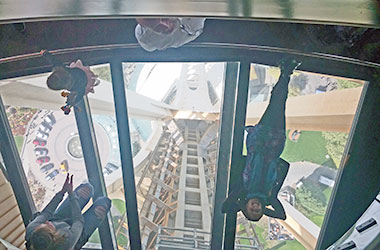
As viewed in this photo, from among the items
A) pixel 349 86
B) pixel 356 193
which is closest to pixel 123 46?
pixel 349 86

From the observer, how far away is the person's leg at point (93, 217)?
8.49ft

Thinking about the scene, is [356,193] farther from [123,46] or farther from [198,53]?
[123,46]

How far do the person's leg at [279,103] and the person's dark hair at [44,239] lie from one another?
172 centimetres

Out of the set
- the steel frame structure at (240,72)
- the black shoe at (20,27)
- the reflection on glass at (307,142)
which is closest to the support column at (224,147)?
the steel frame structure at (240,72)

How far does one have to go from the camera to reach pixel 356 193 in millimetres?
2773

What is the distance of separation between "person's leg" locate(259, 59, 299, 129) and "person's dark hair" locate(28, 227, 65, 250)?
5.64ft

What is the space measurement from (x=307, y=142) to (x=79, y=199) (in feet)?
7.73

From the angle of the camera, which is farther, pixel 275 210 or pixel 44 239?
pixel 275 210

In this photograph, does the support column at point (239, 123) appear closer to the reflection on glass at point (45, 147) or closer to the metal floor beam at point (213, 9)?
the metal floor beam at point (213, 9)

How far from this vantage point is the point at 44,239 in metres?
2.07

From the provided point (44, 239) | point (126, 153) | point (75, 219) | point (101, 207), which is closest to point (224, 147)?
point (126, 153)

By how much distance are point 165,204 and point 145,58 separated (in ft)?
7.07

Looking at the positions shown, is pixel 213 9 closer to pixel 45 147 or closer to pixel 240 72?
pixel 240 72

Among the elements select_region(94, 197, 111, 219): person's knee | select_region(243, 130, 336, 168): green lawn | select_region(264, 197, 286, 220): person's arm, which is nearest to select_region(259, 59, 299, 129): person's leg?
select_region(264, 197, 286, 220): person's arm
